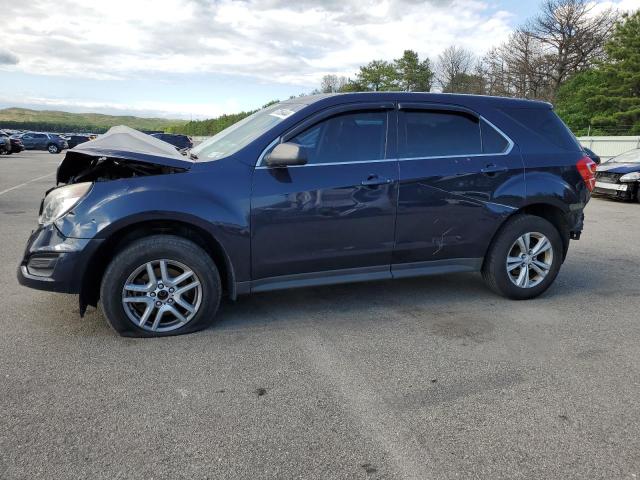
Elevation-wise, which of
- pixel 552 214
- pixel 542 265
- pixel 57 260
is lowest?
pixel 542 265

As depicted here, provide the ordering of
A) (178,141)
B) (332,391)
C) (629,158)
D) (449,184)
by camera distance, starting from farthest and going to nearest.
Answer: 1. (178,141)
2. (629,158)
3. (449,184)
4. (332,391)

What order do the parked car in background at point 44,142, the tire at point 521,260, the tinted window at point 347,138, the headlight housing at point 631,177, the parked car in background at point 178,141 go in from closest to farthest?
the tinted window at point 347,138
the tire at point 521,260
the parked car in background at point 178,141
the headlight housing at point 631,177
the parked car in background at point 44,142

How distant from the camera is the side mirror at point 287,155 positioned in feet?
12.2

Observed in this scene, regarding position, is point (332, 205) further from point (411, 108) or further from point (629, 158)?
point (629, 158)

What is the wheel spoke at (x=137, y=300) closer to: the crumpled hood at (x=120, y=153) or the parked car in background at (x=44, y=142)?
the crumpled hood at (x=120, y=153)

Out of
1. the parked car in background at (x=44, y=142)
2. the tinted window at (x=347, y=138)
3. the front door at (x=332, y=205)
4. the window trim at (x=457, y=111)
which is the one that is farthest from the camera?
the parked car in background at (x=44, y=142)

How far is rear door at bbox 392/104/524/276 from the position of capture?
427 centimetres

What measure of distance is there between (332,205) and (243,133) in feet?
3.45

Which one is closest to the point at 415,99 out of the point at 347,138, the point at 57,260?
the point at 347,138

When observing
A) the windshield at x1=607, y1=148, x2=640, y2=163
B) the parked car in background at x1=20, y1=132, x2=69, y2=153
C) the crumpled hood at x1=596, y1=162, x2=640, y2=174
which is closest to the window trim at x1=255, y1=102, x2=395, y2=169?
the crumpled hood at x1=596, y1=162, x2=640, y2=174

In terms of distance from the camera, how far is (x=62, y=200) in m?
3.67

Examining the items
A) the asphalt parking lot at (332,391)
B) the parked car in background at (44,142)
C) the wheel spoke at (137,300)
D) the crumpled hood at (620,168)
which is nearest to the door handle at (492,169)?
the asphalt parking lot at (332,391)

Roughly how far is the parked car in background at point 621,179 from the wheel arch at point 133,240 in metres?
12.4

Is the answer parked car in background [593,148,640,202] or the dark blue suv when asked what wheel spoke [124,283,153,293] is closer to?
the dark blue suv
